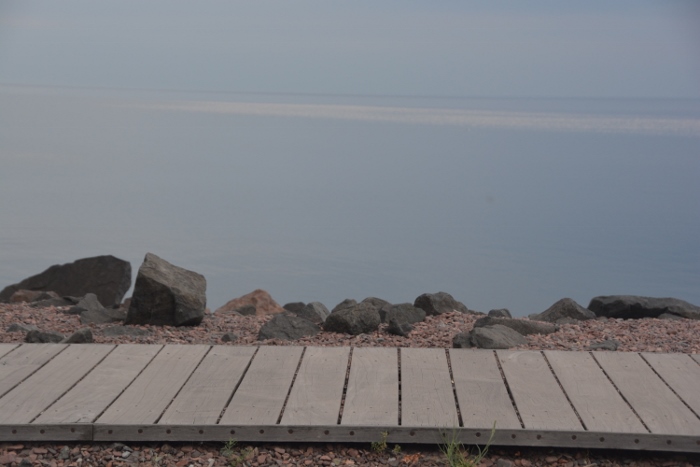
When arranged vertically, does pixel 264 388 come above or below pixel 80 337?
above

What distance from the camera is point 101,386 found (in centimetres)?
398

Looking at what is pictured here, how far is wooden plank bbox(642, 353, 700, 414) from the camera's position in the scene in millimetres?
3898

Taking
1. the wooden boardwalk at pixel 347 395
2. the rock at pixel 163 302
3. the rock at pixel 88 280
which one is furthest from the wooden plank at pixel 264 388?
the rock at pixel 88 280

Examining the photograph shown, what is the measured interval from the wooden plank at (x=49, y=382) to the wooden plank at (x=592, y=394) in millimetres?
2507

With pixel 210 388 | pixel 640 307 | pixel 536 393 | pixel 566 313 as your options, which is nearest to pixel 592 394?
pixel 536 393

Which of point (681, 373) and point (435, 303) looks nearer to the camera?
point (681, 373)

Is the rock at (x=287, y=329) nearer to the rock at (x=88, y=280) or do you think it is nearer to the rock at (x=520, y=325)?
the rock at (x=520, y=325)

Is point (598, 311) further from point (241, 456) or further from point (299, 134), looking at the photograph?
point (299, 134)

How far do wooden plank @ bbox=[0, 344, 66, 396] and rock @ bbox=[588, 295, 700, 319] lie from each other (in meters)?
4.76

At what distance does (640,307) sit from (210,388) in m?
4.50

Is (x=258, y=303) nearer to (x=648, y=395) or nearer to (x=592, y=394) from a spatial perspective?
(x=592, y=394)

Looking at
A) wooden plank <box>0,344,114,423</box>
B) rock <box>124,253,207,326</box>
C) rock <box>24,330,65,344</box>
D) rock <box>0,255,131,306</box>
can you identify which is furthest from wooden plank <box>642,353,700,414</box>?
rock <box>0,255,131,306</box>

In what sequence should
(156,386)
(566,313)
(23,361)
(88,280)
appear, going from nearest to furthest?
1. (156,386)
2. (23,361)
3. (566,313)
4. (88,280)

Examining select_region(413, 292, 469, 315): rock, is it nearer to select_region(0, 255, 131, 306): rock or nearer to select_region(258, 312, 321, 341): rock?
select_region(258, 312, 321, 341): rock
